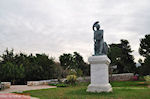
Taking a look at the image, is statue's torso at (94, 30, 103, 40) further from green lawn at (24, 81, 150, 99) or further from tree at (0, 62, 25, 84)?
tree at (0, 62, 25, 84)

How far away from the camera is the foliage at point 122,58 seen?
3512cm

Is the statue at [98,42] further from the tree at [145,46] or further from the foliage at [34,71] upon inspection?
the tree at [145,46]

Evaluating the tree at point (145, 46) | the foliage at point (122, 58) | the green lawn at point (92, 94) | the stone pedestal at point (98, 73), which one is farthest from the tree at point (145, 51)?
the stone pedestal at point (98, 73)

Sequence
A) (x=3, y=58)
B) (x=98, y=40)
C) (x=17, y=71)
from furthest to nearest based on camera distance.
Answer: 1. (x=3, y=58)
2. (x=17, y=71)
3. (x=98, y=40)

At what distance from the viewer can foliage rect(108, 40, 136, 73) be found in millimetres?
35125

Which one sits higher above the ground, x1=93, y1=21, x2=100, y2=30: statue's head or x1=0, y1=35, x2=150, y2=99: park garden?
x1=93, y1=21, x2=100, y2=30: statue's head

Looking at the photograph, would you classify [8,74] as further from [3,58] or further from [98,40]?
[98,40]

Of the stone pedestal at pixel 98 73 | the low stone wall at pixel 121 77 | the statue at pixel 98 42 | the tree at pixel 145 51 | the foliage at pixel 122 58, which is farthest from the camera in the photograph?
the foliage at pixel 122 58

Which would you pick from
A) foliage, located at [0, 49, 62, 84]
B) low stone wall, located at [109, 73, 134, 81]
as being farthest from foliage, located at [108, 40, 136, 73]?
foliage, located at [0, 49, 62, 84]

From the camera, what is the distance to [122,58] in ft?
118

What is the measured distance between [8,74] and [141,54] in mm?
21094

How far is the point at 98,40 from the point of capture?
435 inches

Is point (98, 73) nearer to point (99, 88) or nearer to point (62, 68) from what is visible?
point (99, 88)

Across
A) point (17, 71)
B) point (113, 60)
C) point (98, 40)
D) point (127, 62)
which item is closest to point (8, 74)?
point (17, 71)
